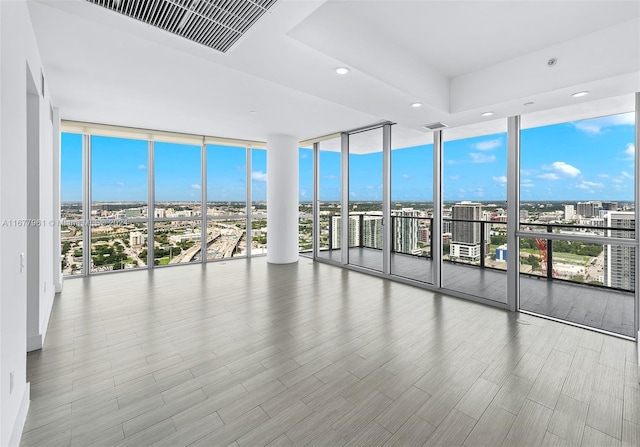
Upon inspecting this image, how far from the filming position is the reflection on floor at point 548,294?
343 cm

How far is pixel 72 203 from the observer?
18.4ft

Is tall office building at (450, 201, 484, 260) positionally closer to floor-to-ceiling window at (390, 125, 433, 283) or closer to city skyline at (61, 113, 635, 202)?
city skyline at (61, 113, 635, 202)

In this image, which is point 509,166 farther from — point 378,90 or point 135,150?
point 135,150

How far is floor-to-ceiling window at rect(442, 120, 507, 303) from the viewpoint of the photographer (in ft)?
13.6

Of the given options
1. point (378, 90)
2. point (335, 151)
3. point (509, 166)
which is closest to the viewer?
point (378, 90)

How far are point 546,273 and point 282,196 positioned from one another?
16.4 ft

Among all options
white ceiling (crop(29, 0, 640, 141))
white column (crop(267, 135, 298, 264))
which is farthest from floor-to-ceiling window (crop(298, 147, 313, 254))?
white ceiling (crop(29, 0, 640, 141))

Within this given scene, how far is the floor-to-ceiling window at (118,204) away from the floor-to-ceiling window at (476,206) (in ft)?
19.6

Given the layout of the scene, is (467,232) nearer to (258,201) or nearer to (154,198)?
(258,201)

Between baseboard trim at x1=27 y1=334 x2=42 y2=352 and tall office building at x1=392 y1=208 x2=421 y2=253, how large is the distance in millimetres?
5096

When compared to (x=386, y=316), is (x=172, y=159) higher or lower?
higher

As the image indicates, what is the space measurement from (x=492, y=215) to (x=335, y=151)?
3.79 metres

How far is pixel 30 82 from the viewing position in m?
2.51

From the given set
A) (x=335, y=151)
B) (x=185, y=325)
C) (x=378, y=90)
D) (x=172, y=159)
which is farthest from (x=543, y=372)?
(x=172, y=159)
